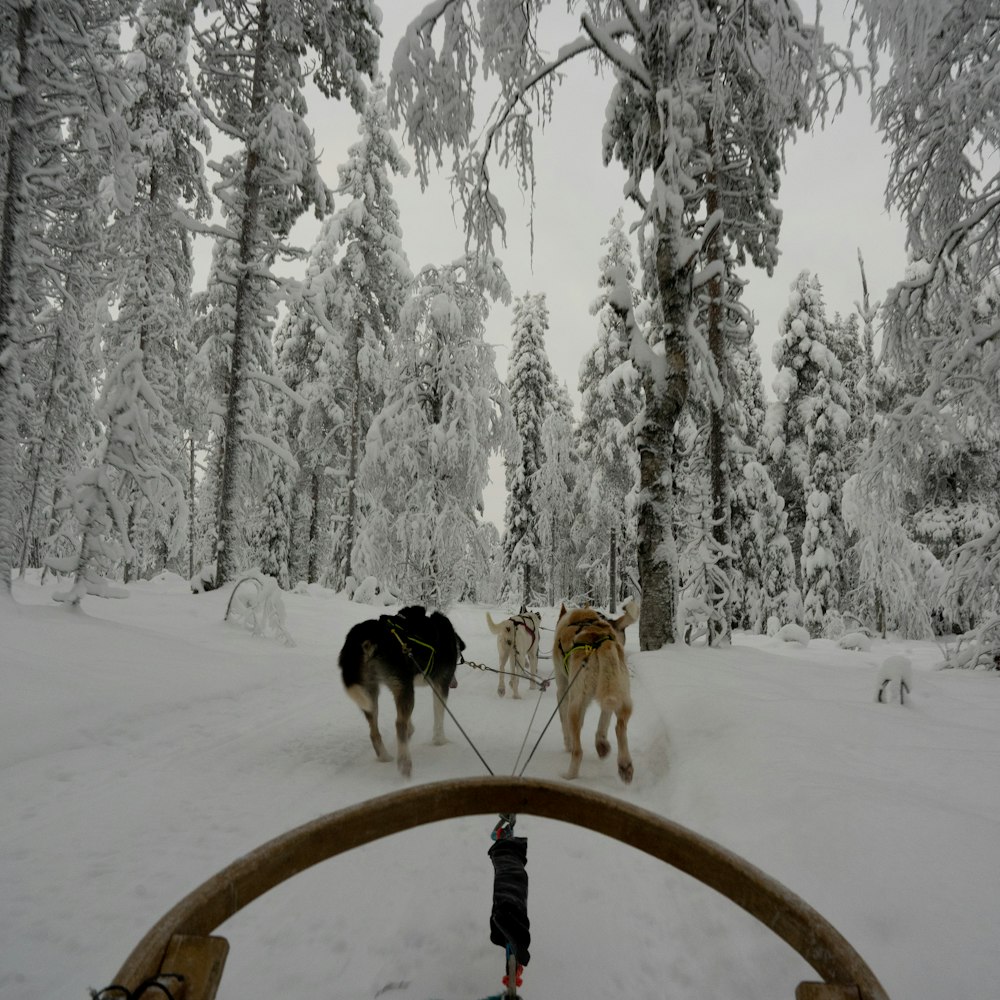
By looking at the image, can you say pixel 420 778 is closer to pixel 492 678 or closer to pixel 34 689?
pixel 34 689

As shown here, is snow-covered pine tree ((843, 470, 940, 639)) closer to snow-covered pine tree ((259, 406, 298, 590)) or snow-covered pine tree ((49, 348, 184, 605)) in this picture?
snow-covered pine tree ((49, 348, 184, 605))

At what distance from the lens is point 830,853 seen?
238cm

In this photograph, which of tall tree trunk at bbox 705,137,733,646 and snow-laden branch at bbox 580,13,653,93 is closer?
snow-laden branch at bbox 580,13,653,93

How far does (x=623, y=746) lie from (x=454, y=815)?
78.0 inches

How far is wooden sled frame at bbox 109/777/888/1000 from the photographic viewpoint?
113cm

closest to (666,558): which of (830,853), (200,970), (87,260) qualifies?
(830,853)

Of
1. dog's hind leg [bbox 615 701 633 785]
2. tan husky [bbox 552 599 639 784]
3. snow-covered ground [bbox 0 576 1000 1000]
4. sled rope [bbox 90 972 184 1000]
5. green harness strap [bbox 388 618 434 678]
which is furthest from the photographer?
green harness strap [bbox 388 618 434 678]

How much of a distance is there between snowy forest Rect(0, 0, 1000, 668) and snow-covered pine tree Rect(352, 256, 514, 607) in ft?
0.28

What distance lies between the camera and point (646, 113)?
7.80 m

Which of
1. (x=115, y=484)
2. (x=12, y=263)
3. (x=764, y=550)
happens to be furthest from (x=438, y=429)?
(x=764, y=550)

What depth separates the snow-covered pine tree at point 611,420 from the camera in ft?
68.2

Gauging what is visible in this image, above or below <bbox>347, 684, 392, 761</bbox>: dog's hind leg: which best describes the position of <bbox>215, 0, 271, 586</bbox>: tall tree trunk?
above

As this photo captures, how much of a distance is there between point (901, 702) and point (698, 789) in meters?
3.07

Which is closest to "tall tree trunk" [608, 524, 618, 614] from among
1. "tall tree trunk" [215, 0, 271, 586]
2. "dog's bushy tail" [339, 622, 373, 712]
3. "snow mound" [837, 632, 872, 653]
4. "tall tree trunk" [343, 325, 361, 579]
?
"tall tree trunk" [343, 325, 361, 579]
